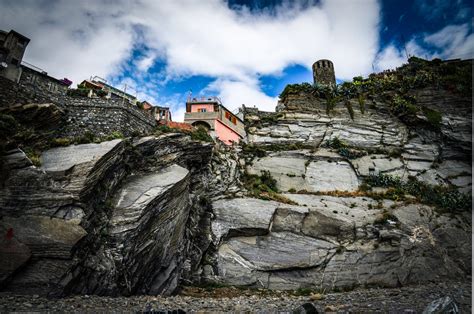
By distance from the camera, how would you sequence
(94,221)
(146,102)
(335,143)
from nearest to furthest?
(94,221)
(335,143)
(146,102)

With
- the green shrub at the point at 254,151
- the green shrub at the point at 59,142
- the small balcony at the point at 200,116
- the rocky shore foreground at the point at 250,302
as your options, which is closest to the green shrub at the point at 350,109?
the green shrub at the point at 254,151

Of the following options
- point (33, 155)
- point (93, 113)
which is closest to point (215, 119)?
point (93, 113)

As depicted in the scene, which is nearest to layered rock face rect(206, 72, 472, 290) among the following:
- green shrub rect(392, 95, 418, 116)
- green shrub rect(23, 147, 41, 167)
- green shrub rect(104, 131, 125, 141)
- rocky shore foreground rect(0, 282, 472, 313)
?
green shrub rect(392, 95, 418, 116)

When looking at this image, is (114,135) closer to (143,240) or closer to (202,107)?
(143,240)

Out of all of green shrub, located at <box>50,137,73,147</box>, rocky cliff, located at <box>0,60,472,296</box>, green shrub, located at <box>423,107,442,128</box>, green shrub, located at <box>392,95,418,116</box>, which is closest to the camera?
rocky cliff, located at <box>0,60,472,296</box>

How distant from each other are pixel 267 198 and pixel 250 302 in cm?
956

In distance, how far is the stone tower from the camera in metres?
37.7

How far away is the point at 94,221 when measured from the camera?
35.7 ft

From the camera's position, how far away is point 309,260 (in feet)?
55.6

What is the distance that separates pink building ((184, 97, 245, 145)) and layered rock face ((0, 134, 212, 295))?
1710 centimetres

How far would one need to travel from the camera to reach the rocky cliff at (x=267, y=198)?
9.93 m

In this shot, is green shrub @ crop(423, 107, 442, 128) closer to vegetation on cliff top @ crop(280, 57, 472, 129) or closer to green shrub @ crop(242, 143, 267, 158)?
vegetation on cliff top @ crop(280, 57, 472, 129)

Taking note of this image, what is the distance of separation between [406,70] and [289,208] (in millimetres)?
28438

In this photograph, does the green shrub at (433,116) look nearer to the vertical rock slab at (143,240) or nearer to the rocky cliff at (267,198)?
the rocky cliff at (267,198)
